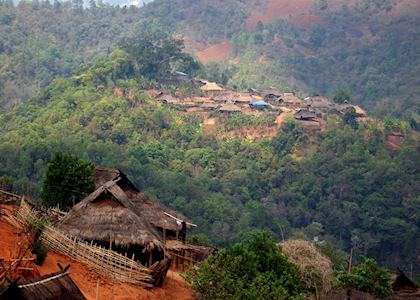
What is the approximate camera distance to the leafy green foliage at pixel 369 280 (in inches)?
761

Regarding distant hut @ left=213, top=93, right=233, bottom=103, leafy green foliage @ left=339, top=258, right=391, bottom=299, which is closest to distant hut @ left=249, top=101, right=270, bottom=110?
distant hut @ left=213, top=93, right=233, bottom=103

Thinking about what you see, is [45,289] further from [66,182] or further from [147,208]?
[66,182]

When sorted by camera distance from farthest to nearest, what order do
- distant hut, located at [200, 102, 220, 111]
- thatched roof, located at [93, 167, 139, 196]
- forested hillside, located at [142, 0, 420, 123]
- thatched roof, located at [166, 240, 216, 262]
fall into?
forested hillside, located at [142, 0, 420, 123]
distant hut, located at [200, 102, 220, 111]
thatched roof, located at [93, 167, 139, 196]
thatched roof, located at [166, 240, 216, 262]

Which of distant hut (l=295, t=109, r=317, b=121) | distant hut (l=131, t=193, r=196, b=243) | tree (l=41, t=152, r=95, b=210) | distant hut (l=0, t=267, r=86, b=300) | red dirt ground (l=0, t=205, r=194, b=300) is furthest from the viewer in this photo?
distant hut (l=295, t=109, r=317, b=121)

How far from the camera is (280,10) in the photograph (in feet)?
390

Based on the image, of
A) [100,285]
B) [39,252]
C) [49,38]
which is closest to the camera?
[39,252]

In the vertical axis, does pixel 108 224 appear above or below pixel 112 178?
above

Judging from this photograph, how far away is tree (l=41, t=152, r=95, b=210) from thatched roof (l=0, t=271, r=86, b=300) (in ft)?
28.7

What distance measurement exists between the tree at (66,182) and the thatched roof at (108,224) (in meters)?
3.56

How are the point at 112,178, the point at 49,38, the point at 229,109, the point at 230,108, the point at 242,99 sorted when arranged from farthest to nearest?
1. the point at 49,38
2. the point at 242,99
3. the point at 230,108
4. the point at 229,109
5. the point at 112,178

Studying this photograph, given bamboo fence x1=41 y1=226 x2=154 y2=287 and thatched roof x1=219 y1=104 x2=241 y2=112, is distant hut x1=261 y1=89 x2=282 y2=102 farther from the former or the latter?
bamboo fence x1=41 y1=226 x2=154 y2=287

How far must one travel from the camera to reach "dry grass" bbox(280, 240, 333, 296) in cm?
1858

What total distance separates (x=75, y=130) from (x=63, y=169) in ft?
113

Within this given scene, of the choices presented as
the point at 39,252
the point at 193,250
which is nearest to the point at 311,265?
the point at 193,250
